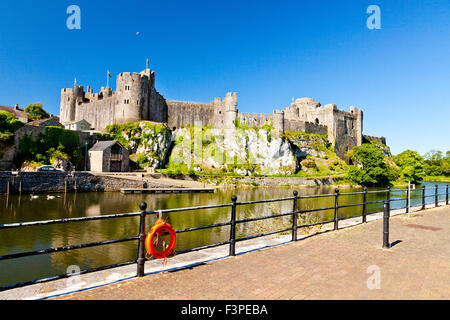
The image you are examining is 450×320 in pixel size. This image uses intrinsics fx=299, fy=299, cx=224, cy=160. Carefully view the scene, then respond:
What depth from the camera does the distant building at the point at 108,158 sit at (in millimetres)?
39469

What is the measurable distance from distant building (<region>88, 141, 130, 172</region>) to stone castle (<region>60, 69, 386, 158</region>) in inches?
381

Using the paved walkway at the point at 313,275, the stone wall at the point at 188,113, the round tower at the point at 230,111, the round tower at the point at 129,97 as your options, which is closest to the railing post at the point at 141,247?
the paved walkway at the point at 313,275

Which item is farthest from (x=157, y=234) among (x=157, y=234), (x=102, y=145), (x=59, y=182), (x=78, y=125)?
(x=78, y=125)

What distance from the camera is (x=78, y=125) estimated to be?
50656 mm

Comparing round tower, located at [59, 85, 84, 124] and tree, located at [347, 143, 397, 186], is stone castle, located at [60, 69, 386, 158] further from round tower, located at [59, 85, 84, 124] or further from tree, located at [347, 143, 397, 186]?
tree, located at [347, 143, 397, 186]

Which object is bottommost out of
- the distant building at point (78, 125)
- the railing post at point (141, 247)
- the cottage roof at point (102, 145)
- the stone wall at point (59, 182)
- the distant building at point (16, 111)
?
the stone wall at point (59, 182)

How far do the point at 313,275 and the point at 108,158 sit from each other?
3929 centimetres

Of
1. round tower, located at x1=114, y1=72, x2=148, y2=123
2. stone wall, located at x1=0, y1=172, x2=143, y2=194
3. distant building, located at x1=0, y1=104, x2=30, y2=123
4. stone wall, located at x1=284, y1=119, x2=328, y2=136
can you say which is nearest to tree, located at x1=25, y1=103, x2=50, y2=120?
distant building, located at x1=0, y1=104, x2=30, y2=123

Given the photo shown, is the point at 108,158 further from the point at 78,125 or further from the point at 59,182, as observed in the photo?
the point at 78,125

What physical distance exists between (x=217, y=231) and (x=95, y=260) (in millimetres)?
6009

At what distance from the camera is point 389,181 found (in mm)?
50625

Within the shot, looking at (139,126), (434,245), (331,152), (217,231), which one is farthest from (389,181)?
(434,245)

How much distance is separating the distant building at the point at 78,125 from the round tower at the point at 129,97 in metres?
6.54

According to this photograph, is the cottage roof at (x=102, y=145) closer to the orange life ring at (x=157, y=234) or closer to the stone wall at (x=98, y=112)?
the stone wall at (x=98, y=112)
